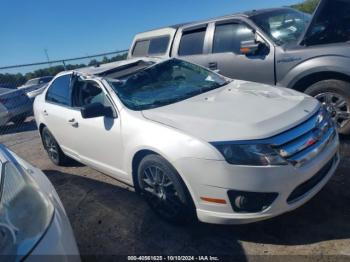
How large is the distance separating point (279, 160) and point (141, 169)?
134cm

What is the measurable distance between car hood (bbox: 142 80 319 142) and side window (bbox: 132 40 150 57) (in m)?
3.66

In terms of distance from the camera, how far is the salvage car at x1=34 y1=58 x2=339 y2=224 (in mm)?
2643

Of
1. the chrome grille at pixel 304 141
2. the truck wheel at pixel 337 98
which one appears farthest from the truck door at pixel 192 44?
the chrome grille at pixel 304 141

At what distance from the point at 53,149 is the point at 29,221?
385 centimetres

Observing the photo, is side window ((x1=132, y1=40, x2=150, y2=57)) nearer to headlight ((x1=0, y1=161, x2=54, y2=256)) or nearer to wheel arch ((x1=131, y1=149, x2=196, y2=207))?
wheel arch ((x1=131, y1=149, x2=196, y2=207))

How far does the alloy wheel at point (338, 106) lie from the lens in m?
4.45

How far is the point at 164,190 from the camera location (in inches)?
124

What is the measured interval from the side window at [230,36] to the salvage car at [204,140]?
138 cm

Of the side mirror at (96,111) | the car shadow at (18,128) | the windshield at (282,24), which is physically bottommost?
the car shadow at (18,128)

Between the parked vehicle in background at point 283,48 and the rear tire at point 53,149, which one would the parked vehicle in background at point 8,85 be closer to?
the rear tire at point 53,149

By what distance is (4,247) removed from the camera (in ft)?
5.30

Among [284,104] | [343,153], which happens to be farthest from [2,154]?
[343,153]

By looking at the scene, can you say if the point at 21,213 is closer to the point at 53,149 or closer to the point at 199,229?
the point at 199,229

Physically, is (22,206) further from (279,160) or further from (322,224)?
(322,224)
